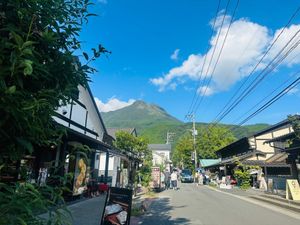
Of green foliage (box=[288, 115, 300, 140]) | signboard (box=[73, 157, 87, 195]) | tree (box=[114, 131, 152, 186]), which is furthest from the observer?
tree (box=[114, 131, 152, 186])

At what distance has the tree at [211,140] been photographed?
68562 mm

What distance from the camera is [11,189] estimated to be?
5.93 ft

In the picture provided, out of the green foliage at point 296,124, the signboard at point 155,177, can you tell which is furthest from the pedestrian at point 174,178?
the green foliage at point 296,124

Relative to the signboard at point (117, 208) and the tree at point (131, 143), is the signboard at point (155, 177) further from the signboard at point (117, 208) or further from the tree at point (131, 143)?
the signboard at point (117, 208)

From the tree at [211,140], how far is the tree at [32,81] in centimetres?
6803

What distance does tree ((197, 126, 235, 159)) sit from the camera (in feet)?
225

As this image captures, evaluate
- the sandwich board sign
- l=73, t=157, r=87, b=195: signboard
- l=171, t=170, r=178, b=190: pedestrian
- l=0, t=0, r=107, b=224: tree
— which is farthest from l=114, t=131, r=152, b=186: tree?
l=0, t=0, r=107, b=224: tree

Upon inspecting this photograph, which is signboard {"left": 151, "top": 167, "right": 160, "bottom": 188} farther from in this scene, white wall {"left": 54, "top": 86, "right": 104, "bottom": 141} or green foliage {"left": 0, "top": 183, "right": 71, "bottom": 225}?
green foliage {"left": 0, "top": 183, "right": 71, "bottom": 225}

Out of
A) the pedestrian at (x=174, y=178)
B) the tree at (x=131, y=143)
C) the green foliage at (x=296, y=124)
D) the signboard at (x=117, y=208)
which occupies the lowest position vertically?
the signboard at (x=117, y=208)

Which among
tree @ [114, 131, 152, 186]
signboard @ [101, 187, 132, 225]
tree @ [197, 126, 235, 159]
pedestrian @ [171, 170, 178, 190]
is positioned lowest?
signboard @ [101, 187, 132, 225]

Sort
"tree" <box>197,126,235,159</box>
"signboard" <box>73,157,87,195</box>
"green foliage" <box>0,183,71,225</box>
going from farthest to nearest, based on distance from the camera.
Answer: "tree" <box>197,126,235,159</box> → "signboard" <box>73,157,87,195</box> → "green foliage" <box>0,183,71,225</box>

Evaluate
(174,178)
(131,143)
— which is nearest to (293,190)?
(174,178)

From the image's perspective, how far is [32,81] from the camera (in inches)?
86.9

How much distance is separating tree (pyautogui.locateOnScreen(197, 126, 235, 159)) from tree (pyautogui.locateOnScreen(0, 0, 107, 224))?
68034 mm
